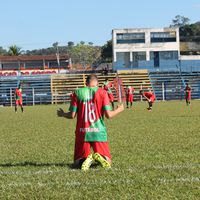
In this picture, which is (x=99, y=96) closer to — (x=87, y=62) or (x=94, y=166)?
(x=94, y=166)

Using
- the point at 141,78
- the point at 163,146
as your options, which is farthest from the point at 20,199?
the point at 141,78

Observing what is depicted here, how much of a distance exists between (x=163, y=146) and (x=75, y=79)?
4540cm

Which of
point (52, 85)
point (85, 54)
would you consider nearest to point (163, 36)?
point (52, 85)

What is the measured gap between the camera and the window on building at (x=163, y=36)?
269ft

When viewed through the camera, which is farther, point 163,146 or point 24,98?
point 24,98

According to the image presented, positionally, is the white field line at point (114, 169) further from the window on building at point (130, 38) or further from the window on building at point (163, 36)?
the window on building at point (163, 36)

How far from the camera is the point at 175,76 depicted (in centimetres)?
5738

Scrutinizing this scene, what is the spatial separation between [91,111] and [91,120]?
6.3 inches

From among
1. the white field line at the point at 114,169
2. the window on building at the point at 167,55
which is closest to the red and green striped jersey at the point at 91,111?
the white field line at the point at 114,169

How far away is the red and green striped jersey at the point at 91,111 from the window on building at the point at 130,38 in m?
72.6

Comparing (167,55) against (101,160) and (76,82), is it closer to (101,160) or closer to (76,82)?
(76,82)

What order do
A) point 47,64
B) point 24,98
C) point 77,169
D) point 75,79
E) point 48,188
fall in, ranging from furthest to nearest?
point 47,64
point 75,79
point 24,98
point 77,169
point 48,188

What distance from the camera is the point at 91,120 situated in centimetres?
884

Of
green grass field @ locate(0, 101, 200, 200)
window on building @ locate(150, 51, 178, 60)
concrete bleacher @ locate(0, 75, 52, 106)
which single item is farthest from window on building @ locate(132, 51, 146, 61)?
green grass field @ locate(0, 101, 200, 200)
